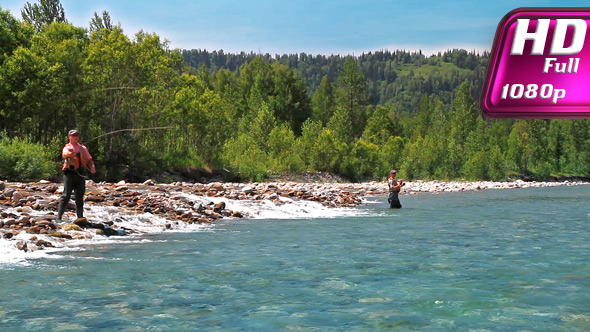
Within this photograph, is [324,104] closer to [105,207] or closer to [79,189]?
[105,207]

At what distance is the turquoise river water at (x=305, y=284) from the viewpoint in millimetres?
7543

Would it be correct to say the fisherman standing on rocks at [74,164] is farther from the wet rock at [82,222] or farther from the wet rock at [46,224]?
the wet rock at [46,224]

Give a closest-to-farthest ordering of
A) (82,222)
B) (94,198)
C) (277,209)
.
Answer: (82,222) → (94,198) → (277,209)

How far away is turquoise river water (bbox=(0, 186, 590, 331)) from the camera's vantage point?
7543mm

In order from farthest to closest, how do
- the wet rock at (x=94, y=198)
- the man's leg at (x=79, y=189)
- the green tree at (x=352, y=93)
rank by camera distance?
the green tree at (x=352, y=93), the wet rock at (x=94, y=198), the man's leg at (x=79, y=189)

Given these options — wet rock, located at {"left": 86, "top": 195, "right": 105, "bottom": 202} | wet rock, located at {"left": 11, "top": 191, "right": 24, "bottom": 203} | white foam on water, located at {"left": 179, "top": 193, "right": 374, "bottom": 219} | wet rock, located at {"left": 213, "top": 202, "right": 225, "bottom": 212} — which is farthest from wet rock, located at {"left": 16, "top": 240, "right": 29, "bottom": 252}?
white foam on water, located at {"left": 179, "top": 193, "right": 374, "bottom": 219}

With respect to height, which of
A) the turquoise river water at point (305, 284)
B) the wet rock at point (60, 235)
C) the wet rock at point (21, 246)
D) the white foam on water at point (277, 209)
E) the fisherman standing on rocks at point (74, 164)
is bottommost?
the white foam on water at point (277, 209)

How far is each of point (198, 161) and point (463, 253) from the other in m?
39.5

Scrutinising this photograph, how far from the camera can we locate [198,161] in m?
51.0

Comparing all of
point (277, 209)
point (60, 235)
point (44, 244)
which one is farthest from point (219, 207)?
point (44, 244)

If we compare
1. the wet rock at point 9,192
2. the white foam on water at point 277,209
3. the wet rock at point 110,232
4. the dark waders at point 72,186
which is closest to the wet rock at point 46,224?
the dark waders at point 72,186

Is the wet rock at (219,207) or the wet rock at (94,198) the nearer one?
the wet rock at (94,198)

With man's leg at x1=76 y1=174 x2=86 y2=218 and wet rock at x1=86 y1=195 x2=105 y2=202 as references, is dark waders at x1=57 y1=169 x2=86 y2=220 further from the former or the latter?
wet rock at x1=86 y1=195 x2=105 y2=202

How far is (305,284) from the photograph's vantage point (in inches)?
388
